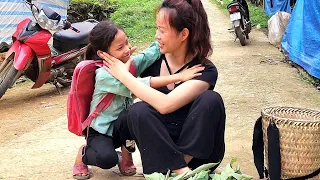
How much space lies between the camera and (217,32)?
428 inches

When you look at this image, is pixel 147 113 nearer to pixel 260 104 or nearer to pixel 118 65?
pixel 118 65

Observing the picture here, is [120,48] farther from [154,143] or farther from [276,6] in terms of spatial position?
[276,6]

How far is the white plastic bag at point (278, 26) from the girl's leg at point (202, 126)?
5938mm

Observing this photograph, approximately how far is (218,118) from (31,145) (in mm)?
2021

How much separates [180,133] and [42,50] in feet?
10.8

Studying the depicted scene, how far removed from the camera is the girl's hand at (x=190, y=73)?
258 cm

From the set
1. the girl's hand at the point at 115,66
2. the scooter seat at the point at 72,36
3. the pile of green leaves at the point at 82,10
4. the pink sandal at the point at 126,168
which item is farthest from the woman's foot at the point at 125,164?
the pile of green leaves at the point at 82,10

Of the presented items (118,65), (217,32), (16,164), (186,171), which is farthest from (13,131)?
(217,32)

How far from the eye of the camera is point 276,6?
11.1 meters

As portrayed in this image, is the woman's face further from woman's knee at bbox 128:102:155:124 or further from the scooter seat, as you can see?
the scooter seat

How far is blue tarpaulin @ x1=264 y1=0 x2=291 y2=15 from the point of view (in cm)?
993

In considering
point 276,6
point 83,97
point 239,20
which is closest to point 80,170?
point 83,97

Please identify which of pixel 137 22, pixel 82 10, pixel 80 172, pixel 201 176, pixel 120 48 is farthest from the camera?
pixel 137 22

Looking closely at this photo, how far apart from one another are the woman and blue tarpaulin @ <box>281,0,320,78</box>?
3.35m
